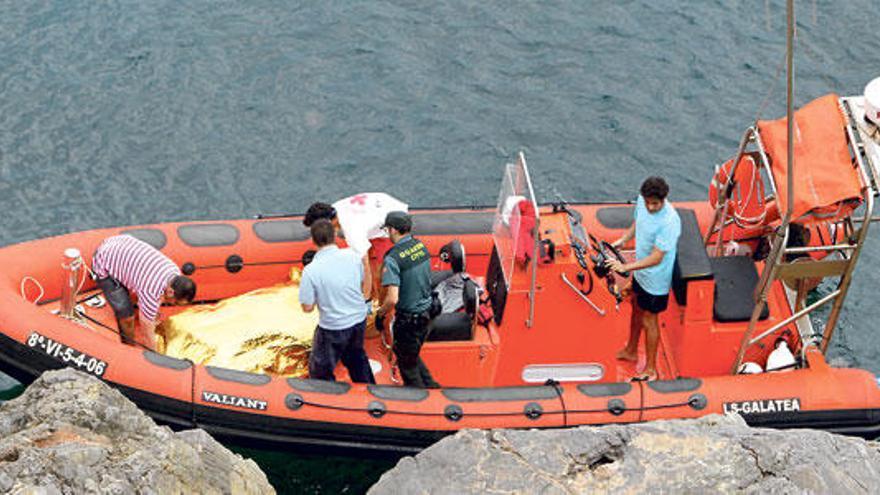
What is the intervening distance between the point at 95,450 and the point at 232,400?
11.1 ft

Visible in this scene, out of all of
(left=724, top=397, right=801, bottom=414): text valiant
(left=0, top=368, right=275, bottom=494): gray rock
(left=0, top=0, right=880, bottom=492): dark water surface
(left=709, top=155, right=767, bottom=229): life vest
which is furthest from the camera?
(left=0, top=0, right=880, bottom=492): dark water surface

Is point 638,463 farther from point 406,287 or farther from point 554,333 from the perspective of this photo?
point 554,333

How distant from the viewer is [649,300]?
7082 mm

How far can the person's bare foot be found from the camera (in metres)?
7.58

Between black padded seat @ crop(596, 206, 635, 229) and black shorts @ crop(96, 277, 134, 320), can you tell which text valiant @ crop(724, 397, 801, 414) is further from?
black shorts @ crop(96, 277, 134, 320)

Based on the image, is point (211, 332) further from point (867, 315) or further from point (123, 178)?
point (867, 315)

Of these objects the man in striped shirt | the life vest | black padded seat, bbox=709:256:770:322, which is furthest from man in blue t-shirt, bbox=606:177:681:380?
the man in striped shirt

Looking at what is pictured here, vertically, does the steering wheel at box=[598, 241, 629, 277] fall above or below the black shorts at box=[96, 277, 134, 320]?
above

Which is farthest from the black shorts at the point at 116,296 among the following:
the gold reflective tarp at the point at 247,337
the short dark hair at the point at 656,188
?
the short dark hair at the point at 656,188

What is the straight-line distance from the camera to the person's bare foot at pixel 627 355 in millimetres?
7582

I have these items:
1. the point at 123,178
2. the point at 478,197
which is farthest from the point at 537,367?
the point at 123,178

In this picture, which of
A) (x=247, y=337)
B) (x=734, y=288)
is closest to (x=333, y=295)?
(x=247, y=337)

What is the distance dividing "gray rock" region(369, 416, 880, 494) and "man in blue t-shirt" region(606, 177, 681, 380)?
9.79 feet

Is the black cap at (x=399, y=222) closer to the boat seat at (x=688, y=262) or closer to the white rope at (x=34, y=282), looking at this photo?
the boat seat at (x=688, y=262)
